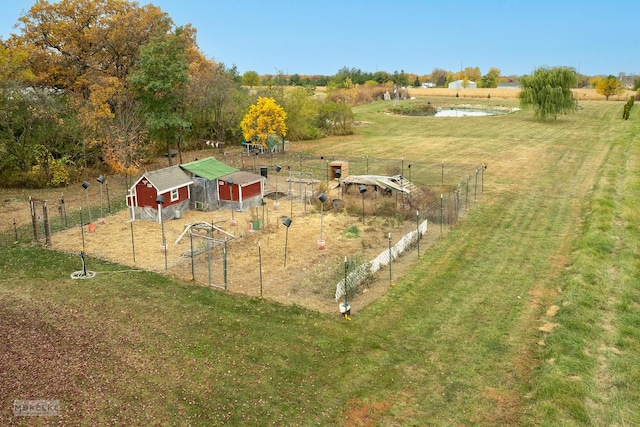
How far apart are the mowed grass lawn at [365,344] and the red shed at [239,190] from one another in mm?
8807

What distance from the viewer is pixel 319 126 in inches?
2308

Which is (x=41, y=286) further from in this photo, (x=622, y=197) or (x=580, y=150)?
(x=580, y=150)

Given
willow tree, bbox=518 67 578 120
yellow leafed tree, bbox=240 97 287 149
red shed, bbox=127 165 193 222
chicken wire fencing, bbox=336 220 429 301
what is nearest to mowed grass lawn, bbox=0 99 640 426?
chicken wire fencing, bbox=336 220 429 301

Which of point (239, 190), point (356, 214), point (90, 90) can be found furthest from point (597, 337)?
point (90, 90)

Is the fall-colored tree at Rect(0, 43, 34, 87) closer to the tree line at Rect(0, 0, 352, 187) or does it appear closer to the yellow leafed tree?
the tree line at Rect(0, 0, 352, 187)

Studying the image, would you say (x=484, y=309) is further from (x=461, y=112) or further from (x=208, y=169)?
(x=461, y=112)

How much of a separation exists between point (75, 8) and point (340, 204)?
2510 centimetres

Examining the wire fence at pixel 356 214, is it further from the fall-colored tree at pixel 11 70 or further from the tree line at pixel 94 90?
the fall-colored tree at pixel 11 70

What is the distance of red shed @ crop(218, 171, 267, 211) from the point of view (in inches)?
1057

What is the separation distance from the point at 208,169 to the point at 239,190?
2.30 m


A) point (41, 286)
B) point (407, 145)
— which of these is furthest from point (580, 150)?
point (41, 286)

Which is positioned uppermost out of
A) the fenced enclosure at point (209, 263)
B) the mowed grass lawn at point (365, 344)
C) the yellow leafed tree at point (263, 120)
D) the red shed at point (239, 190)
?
the yellow leafed tree at point (263, 120)

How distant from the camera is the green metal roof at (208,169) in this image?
1062 inches

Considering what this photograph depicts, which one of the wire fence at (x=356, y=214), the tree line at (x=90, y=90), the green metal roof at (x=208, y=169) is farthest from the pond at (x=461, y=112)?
the green metal roof at (x=208, y=169)
